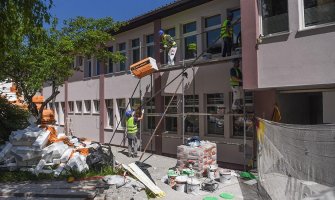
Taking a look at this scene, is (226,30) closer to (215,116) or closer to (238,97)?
(238,97)

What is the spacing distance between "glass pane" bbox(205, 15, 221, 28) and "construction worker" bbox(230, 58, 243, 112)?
2.67 meters

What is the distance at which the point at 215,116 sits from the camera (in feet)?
42.5

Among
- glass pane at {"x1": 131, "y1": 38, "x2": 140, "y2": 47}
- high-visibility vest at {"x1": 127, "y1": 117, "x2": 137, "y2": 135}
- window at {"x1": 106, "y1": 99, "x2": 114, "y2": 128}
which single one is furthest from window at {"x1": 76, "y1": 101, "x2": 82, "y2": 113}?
high-visibility vest at {"x1": 127, "y1": 117, "x2": 137, "y2": 135}

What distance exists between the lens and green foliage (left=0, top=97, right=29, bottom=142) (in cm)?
1554

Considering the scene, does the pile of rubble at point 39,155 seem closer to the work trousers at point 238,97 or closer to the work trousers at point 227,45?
the work trousers at point 238,97

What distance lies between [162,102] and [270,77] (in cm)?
658

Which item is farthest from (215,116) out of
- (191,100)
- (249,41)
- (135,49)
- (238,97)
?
(135,49)

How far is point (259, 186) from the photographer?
29.0 feet

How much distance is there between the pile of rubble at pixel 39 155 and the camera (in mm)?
11898

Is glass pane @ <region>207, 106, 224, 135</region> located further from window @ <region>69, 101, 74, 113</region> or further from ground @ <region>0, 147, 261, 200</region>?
window @ <region>69, 101, 74, 113</region>

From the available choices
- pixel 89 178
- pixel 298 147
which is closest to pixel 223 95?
pixel 89 178

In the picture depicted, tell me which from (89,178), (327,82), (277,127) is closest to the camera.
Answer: (277,127)

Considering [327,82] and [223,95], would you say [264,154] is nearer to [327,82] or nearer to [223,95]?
[327,82]

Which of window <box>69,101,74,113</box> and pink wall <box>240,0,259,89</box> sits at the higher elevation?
pink wall <box>240,0,259,89</box>
